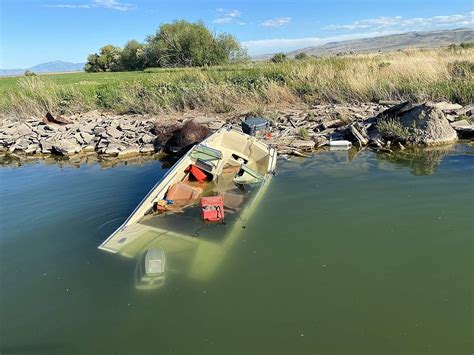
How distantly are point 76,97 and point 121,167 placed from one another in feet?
29.0

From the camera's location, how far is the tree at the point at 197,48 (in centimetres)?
4028

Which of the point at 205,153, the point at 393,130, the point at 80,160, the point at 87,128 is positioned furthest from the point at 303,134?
the point at 87,128

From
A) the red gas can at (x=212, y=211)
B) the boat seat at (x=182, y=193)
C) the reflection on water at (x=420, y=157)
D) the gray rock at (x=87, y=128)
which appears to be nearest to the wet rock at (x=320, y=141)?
the reflection on water at (x=420, y=157)

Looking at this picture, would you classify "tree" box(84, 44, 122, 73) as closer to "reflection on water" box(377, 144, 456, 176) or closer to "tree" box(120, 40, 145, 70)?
"tree" box(120, 40, 145, 70)

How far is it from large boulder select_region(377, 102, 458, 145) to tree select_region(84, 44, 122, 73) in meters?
51.9

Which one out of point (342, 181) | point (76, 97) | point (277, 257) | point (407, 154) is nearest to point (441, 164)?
point (407, 154)

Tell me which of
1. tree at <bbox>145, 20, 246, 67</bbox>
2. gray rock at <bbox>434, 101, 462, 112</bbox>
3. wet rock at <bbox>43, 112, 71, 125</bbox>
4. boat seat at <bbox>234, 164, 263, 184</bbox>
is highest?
tree at <bbox>145, 20, 246, 67</bbox>

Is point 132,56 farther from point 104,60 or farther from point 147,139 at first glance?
point 147,139

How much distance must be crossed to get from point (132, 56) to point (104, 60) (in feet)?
25.7

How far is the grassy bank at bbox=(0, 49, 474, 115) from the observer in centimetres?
1467

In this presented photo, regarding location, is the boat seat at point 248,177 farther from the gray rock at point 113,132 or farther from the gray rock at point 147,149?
the gray rock at point 113,132

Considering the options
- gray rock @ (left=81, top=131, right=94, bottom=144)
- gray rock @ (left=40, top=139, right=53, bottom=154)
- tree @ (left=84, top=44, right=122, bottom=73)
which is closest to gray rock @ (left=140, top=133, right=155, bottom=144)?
gray rock @ (left=81, top=131, right=94, bottom=144)

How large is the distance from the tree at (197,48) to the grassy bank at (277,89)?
2273 centimetres

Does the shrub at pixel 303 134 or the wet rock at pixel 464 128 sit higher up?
the shrub at pixel 303 134
